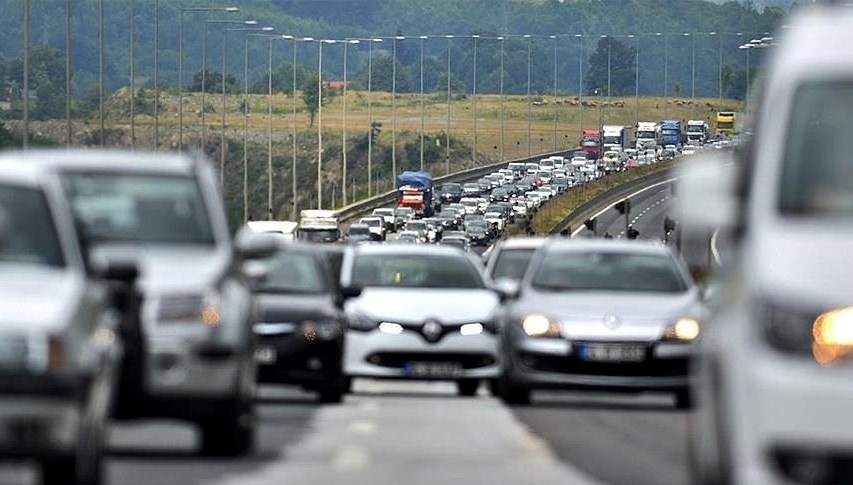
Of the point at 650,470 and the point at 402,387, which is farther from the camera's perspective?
the point at 402,387

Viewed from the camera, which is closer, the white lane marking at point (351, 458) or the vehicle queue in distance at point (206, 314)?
the vehicle queue in distance at point (206, 314)

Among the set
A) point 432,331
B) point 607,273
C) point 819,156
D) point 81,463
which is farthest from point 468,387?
point 819,156

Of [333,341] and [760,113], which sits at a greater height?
[760,113]

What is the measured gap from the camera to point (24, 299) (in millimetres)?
13875

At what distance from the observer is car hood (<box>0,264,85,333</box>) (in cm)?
1362

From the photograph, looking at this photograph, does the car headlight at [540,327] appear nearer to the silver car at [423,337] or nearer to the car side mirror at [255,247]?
the silver car at [423,337]

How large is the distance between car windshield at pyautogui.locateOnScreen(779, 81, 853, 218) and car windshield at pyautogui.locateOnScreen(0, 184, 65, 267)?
3.98 meters

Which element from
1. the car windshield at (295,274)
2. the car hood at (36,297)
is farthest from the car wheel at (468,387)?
the car hood at (36,297)

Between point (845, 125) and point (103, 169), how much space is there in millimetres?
7751

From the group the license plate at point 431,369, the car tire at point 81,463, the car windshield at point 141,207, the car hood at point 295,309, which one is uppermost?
the car windshield at point 141,207

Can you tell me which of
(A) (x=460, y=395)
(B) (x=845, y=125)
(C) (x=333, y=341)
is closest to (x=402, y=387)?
(A) (x=460, y=395)

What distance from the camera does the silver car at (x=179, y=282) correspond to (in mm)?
18391

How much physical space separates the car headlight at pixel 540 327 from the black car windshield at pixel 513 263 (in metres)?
10.2

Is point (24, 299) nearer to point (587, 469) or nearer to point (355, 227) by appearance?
point (587, 469)
